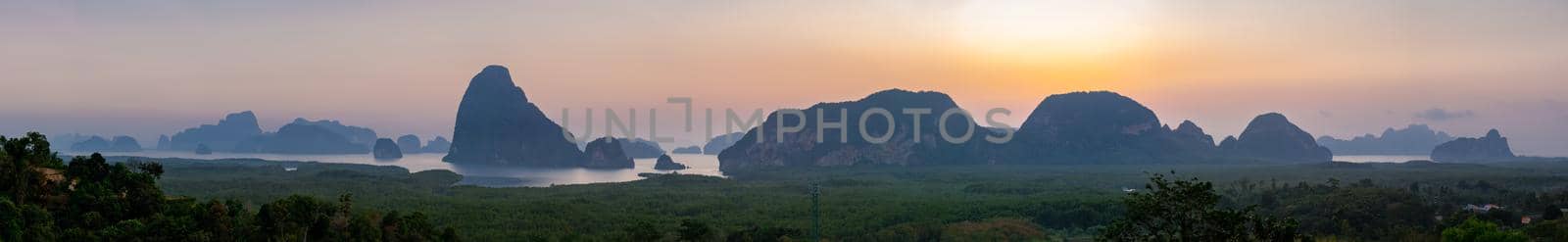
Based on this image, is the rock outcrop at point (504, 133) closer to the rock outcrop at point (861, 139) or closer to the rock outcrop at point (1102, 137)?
the rock outcrop at point (861, 139)

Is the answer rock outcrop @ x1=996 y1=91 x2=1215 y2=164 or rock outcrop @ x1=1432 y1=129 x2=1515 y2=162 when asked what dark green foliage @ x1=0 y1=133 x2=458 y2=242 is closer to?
rock outcrop @ x1=996 y1=91 x2=1215 y2=164

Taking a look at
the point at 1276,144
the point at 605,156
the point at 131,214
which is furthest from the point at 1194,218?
the point at 1276,144

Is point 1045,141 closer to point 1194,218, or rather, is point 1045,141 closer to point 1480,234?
point 1480,234

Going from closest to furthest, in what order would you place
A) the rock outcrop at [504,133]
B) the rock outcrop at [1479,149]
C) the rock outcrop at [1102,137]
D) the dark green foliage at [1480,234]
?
the dark green foliage at [1480,234], the rock outcrop at [1102,137], the rock outcrop at [1479,149], the rock outcrop at [504,133]

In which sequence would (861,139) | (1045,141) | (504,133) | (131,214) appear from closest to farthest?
(131,214) < (861,139) < (1045,141) < (504,133)

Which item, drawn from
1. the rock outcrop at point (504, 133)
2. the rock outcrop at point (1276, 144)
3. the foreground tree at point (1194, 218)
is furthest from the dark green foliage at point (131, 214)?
the rock outcrop at point (1276, 144)

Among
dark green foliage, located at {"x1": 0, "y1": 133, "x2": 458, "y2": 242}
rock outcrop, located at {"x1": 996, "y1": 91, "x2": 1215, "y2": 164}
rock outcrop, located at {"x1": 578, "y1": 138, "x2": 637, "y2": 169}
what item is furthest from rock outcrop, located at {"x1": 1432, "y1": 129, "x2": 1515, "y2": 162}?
dark green foliage, located at {"x1": 0, "y1": 133, "x2": 458, "y2": 242}
